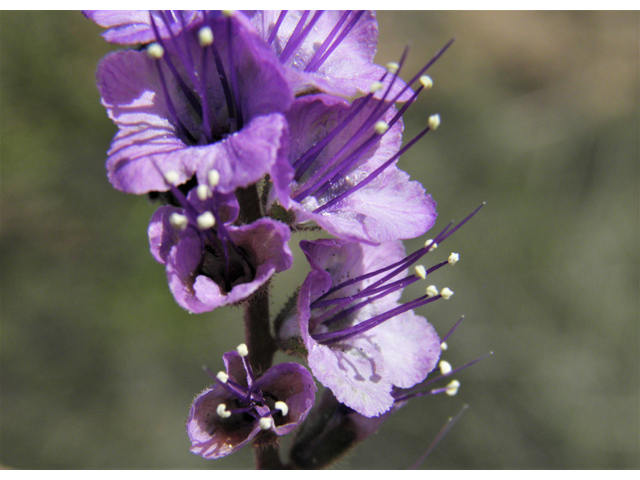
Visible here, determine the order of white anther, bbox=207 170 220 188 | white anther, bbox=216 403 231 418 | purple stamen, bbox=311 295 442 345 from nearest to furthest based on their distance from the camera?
white anther, bbox=207 170 220 188, white anther, bbox=216 403 231 418, purple stamen, bbox=311 295 442 345

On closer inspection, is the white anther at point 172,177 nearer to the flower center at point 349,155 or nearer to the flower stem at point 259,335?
the flower center at point 349,155

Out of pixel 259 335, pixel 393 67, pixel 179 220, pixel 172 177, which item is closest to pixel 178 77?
pixel 172 177

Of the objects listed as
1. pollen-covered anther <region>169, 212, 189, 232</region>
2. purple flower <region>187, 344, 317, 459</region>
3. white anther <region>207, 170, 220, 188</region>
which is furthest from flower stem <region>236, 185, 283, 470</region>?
white anther <region>207, 170, 220, 188</region>

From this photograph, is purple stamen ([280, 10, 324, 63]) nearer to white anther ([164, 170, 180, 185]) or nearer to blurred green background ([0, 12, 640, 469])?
white anther ([164, 170, 180, 185])

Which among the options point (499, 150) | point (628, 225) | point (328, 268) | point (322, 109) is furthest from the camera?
point (499, 150)

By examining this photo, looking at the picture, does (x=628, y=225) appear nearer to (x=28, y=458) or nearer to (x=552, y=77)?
(x=552, y=77)

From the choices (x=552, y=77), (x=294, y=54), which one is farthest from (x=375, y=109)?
(x=552, y=77)

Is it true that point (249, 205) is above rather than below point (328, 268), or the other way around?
above

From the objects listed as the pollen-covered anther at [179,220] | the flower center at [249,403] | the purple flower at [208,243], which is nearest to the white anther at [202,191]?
the purple flower at [208,243]
